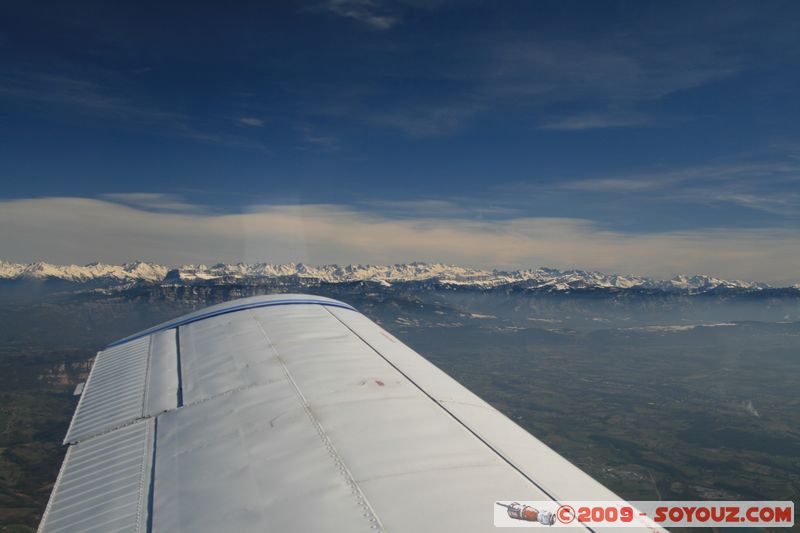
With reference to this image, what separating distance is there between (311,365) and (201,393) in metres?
2.56

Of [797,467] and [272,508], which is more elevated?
[272,508]

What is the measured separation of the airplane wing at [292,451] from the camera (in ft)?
19.2

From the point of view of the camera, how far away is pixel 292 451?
7219 mm

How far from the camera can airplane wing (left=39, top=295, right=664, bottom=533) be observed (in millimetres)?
5848

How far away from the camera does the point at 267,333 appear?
13.9 m

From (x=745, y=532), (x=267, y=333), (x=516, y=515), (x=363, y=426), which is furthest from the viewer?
(x=745, y=532)

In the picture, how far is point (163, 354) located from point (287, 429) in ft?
24.9

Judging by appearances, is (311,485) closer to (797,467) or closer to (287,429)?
(287,429)

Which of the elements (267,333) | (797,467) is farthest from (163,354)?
(797,467)

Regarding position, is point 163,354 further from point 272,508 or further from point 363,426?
point 272,508

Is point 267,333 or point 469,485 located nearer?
point 469,485

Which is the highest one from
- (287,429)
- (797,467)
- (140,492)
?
(287,429)

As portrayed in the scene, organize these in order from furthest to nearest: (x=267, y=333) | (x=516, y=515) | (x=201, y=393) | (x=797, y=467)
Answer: (x=797, y=467)
(x=267, y=333)
(x=201, y=393)
(x=516, y=515)

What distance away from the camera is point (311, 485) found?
6.23 meters
